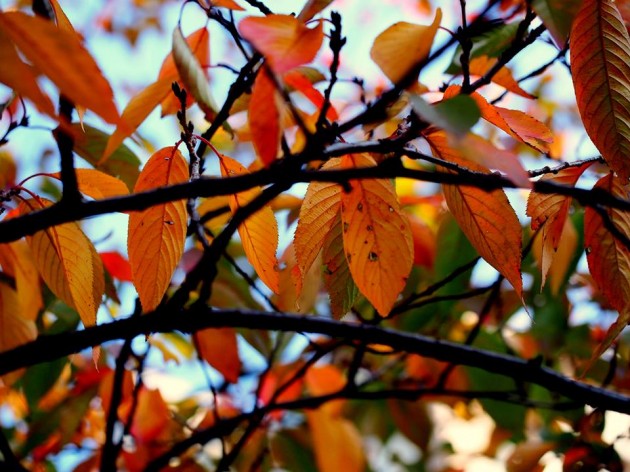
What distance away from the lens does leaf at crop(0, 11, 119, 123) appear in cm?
41

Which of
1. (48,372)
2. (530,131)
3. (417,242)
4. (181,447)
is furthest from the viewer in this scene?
(417,242)

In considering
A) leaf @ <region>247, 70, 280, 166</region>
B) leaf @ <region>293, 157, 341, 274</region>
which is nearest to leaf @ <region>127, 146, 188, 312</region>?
leaf @ <region>293, 157, 341, 274</region>

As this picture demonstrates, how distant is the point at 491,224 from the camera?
0.69 metres

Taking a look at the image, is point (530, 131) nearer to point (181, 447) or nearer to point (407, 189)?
point (181, 447)

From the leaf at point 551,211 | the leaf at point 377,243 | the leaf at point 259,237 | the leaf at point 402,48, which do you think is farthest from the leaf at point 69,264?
the leaf at point 551,211

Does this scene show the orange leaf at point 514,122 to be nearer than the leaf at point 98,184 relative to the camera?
Yes

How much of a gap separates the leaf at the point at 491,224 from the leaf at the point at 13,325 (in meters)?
0.67

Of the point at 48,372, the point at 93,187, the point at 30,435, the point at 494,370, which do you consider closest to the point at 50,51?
the point at 93,187

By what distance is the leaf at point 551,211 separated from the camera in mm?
748

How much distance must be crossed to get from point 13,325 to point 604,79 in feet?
2.86

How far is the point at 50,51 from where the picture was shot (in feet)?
1.38

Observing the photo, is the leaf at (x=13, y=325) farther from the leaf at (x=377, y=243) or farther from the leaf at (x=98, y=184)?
the leaf at (x=377, y=243)

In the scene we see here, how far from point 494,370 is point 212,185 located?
0.44 meters

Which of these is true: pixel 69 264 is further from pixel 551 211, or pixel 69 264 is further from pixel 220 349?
pixel 551 211
